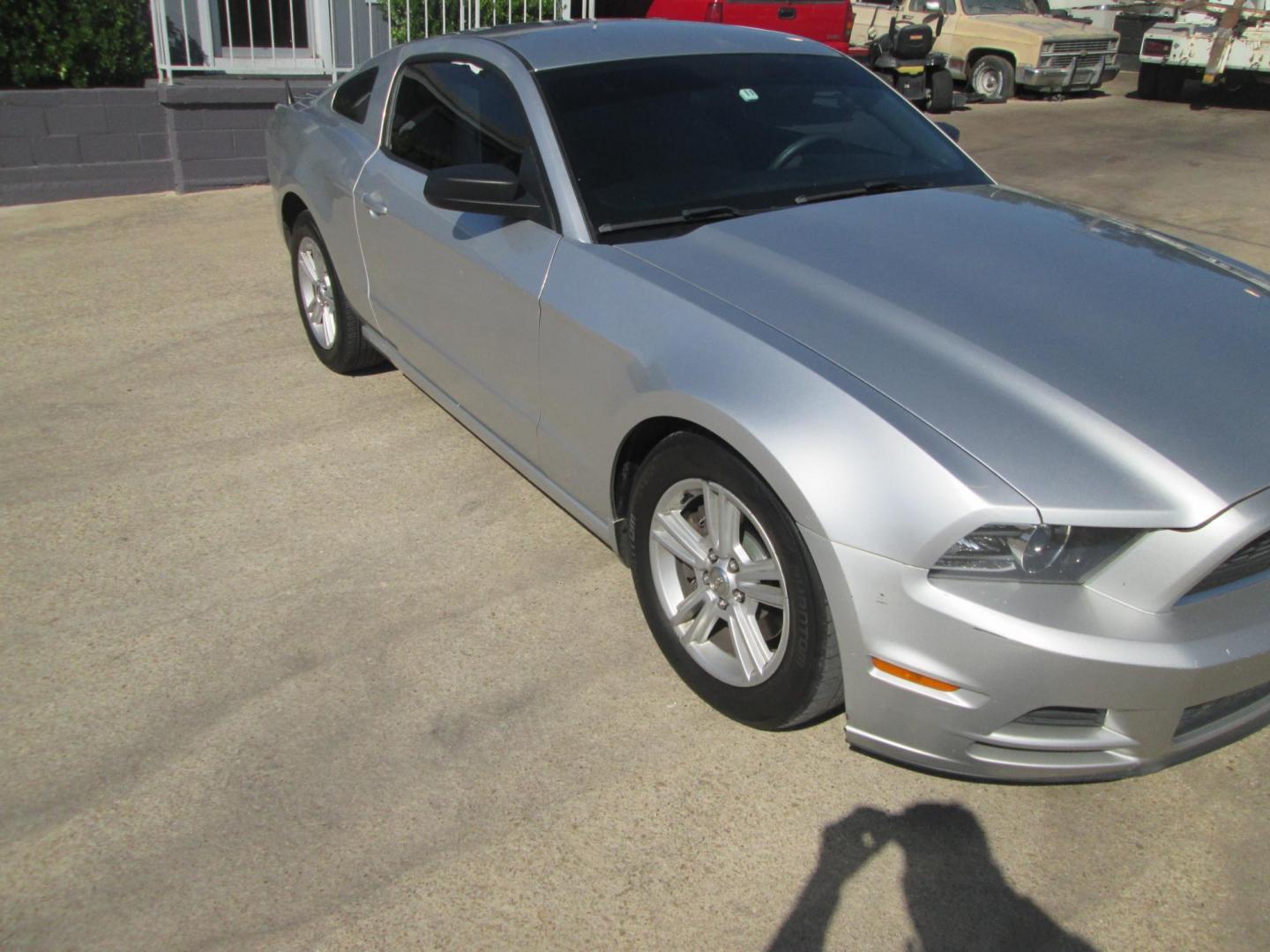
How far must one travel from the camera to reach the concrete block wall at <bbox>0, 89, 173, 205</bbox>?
8438 mm

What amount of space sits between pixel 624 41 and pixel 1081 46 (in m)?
13.3

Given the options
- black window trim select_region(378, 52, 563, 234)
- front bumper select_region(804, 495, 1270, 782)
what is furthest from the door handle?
front bumper select_region(804, 495, 1270, 782)

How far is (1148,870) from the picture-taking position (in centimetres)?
268

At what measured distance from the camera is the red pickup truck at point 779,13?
12.6 m

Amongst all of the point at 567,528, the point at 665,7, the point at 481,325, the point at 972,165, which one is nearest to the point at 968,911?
the point at 567,528

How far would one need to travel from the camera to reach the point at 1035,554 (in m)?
2.40

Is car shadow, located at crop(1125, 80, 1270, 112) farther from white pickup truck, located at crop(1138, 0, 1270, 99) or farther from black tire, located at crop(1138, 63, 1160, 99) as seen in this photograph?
white pickup truck, located at crop(1138, 0, 1270, 99)

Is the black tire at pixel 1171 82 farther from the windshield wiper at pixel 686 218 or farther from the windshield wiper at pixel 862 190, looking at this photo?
the windshield wiper at pixel 686 218

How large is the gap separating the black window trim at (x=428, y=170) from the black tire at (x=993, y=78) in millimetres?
12470

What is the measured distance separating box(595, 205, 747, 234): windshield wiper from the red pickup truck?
9655 millimetres

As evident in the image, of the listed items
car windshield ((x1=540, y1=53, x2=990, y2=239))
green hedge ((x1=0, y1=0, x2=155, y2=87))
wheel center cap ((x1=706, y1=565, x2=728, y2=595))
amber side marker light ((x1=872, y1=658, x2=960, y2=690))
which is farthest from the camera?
green hedge ((x1=0, y1=0, x2=155, y2=87))

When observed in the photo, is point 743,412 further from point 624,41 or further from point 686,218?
point 624,41

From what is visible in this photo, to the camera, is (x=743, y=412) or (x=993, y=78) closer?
(x=743, y=412)

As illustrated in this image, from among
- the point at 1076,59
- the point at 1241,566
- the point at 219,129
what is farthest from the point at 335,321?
the point at 1076,59
